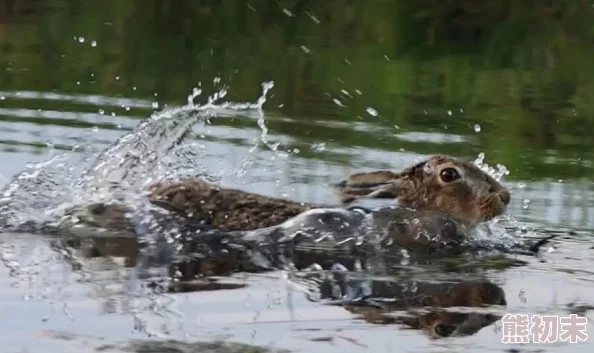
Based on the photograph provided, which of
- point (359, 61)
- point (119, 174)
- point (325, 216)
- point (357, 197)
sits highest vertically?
point (359, 61)

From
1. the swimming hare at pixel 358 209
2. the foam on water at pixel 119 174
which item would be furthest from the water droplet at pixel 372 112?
the swimming hare at pixel 358 209

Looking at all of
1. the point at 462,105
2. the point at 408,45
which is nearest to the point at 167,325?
the point at 462,105

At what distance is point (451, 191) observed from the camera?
9109mm

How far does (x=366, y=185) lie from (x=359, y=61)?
7376 millimetres

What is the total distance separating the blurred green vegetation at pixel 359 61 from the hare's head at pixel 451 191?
187 centimetres

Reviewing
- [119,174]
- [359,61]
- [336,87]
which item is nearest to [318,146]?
[119,174]

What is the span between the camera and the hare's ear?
8.95 m

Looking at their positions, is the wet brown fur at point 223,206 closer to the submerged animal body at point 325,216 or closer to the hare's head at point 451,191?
the submerged animal body at point 325,216

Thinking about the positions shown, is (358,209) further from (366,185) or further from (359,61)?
(359,61)

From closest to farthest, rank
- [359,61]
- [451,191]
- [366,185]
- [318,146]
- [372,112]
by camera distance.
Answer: [366,185]
[451,191]
[318,146]
[372,112]
[359,61]

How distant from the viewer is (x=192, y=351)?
20.3ft

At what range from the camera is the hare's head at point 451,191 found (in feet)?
29.9

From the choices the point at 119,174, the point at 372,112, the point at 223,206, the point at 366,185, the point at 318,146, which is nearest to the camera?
the point at 223,206

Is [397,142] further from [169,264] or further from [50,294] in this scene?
[50,294]
